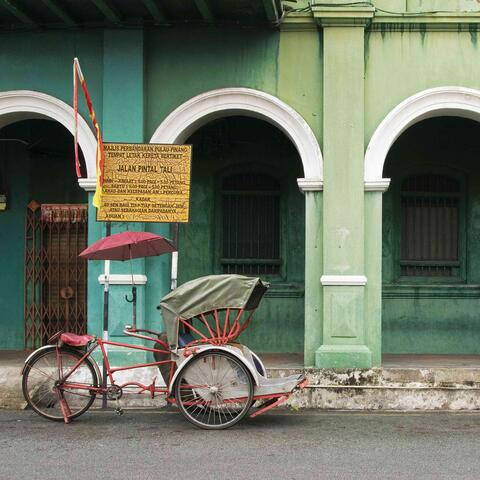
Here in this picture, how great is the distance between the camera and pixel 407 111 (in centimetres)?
→ 1091

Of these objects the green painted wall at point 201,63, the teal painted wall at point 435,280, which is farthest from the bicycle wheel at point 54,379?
the teal painted wall at point 435,280

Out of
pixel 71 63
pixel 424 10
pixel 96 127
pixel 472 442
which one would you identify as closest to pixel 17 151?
pixel 71 63

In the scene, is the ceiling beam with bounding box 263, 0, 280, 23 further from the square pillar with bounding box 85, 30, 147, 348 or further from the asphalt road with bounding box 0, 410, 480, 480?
the asphalt road with bounding box 0, 410, 480, 480

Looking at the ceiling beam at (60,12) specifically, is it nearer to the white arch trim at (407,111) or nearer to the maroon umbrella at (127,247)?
the maroon umbrella at (127,247)

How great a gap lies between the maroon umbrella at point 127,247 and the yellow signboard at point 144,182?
99 centimetres

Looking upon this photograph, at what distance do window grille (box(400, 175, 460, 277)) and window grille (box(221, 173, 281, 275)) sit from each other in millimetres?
1934

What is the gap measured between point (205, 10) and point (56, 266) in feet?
16.5

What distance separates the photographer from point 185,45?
36.7 ft

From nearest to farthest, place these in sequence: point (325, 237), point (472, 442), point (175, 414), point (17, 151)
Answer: point (472, 442)
point (175, 414)
point (325, 237)
point (17, 151)

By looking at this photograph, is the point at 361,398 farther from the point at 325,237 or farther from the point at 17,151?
the point at 17,151

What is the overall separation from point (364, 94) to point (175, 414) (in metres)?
4.57

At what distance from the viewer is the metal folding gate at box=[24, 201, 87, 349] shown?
44.4ft

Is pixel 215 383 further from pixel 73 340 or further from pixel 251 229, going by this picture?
pixel 251 229

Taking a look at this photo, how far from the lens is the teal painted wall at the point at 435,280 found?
509 inches
